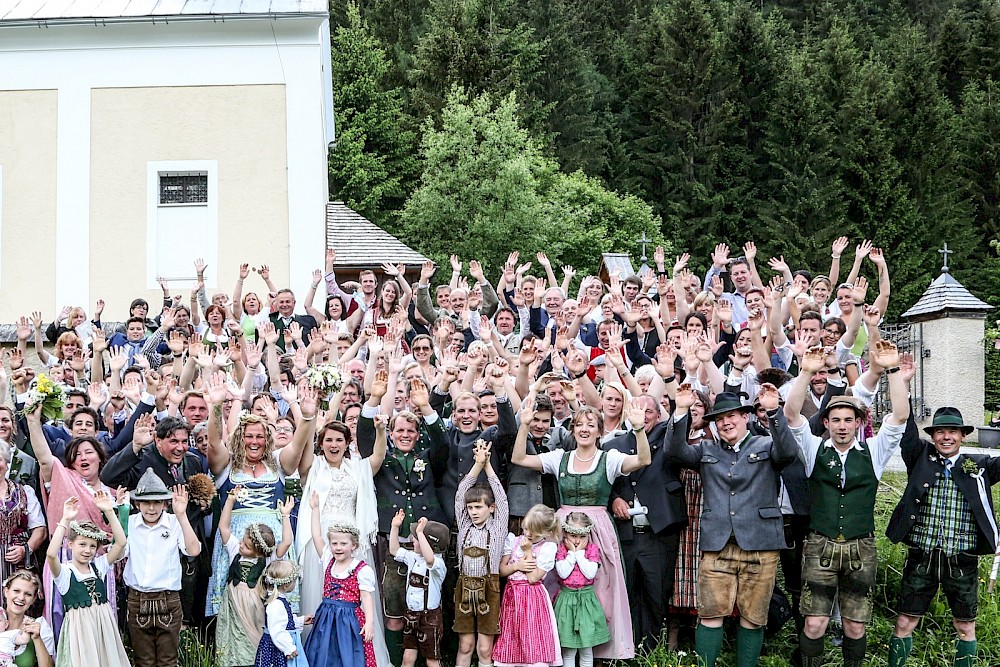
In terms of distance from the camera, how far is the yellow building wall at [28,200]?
1570cm

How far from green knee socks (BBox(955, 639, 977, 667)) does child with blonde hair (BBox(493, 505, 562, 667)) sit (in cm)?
256

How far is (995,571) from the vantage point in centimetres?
746

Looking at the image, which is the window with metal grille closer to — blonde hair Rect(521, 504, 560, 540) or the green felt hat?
blonde hair Rect(521, 504, 560, 540)

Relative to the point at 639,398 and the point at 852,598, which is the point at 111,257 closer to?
the point at 639,398

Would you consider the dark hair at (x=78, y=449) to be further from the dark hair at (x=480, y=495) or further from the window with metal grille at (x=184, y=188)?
the window with metal grille at (x=184, y=188)

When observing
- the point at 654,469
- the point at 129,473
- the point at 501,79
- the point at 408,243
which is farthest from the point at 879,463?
the point at 501,79

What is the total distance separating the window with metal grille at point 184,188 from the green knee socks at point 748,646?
11.6m

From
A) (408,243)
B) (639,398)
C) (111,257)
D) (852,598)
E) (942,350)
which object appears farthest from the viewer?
(408,243)

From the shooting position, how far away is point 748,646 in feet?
22.1

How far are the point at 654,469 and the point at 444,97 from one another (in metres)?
29.8

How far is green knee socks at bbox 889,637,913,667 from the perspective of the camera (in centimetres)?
696

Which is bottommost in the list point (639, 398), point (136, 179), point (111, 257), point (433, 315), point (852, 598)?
point (852, 598)

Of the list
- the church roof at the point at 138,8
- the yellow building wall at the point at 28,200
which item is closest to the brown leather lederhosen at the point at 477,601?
the yellow building wall at the point at 28,200

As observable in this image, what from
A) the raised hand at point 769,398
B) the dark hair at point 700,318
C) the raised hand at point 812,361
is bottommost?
the raised hand at point 769,398
